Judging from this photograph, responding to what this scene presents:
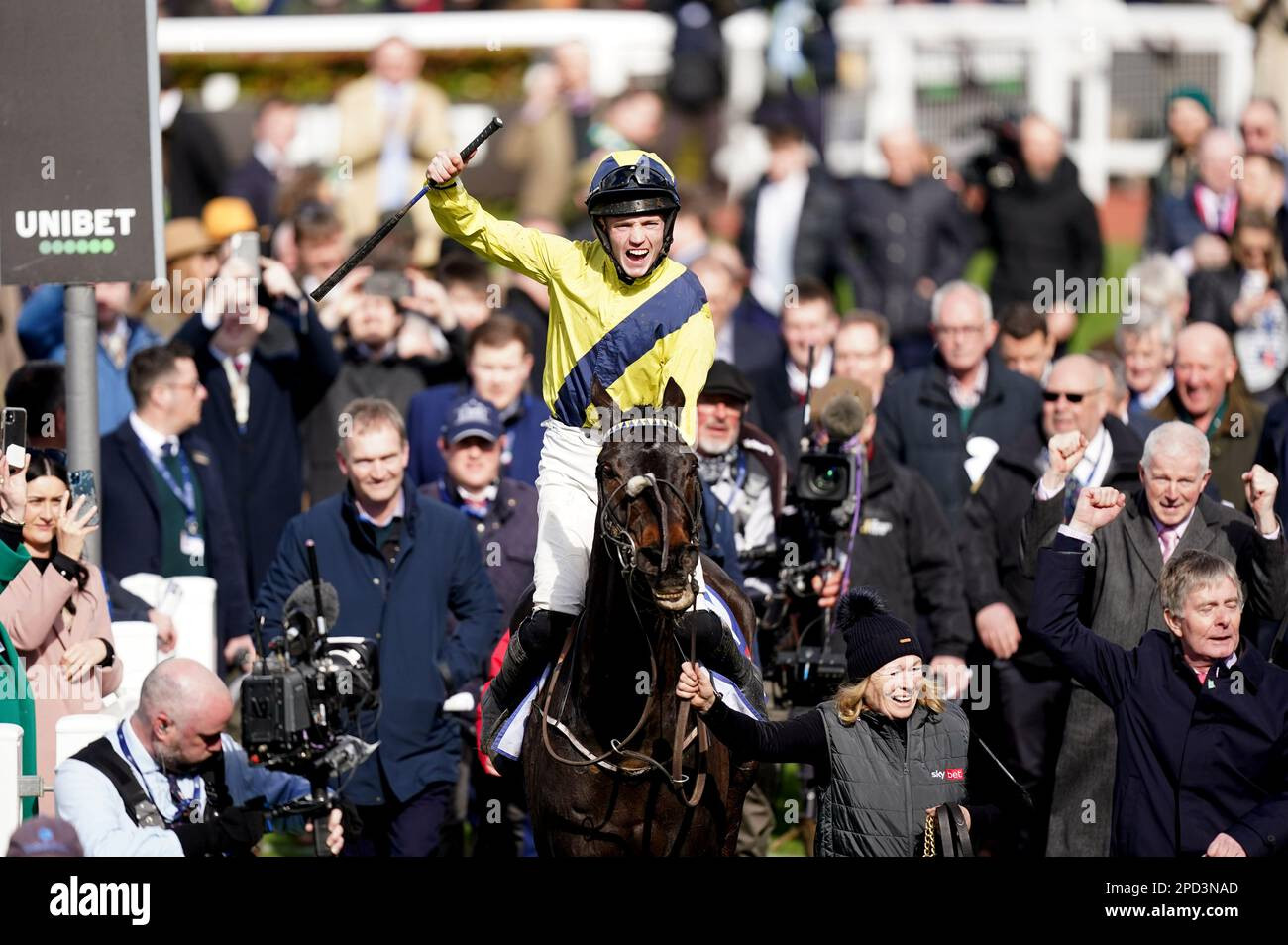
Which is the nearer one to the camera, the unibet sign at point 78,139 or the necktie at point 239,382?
the unibet sign at point 78,139

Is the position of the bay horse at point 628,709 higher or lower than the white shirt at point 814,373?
lower

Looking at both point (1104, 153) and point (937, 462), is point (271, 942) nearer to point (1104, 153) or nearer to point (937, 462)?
point (937, 462)

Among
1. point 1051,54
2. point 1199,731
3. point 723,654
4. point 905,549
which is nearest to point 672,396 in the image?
point 723,654

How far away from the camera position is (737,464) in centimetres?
1078

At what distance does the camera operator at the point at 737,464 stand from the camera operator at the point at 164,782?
3.00 meters

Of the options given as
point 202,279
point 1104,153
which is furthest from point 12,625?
point 1104,153

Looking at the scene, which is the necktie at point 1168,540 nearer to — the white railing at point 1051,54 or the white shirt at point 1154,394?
the white shirt at point 1154,394

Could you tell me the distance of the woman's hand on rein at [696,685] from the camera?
24.8ft

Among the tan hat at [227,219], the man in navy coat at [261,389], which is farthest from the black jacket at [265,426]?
the tan hat at [227,219]

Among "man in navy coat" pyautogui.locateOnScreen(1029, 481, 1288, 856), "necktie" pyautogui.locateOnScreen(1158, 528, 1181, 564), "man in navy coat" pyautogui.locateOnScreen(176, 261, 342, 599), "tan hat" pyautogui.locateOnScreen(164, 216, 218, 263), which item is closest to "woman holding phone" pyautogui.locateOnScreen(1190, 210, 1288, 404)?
"necktie" pyautogui.locateOnScreen(1158, 528, 1181, 564)

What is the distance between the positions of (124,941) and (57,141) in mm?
3208

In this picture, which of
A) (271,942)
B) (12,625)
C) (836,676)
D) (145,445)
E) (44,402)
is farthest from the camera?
(145,445)

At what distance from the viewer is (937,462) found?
1159 cm

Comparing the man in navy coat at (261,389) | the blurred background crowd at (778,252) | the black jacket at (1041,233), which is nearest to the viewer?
the blurred background crowd at (778,252)
